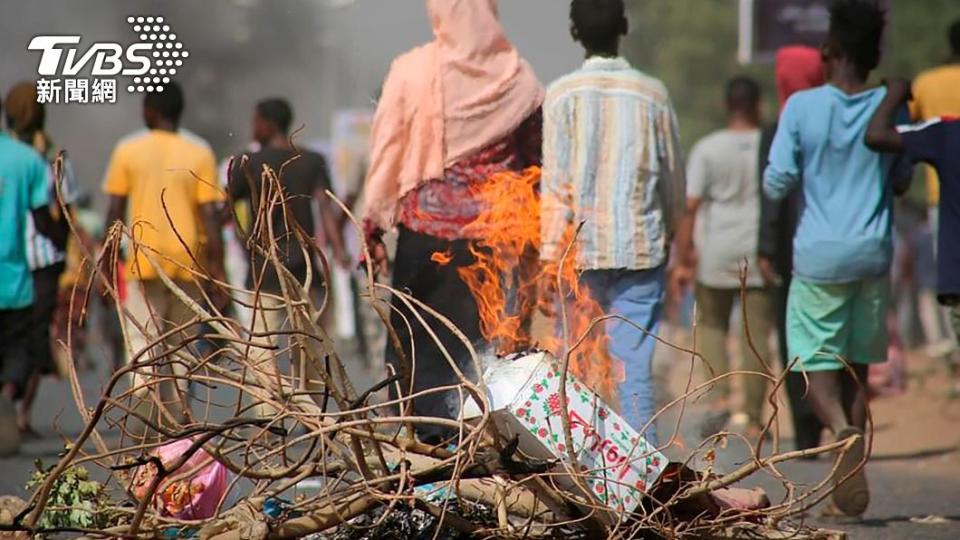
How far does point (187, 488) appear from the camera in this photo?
19.2ft

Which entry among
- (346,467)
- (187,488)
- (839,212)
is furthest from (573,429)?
(839,212)

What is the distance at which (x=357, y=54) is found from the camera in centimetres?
992

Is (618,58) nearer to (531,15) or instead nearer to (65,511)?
(531,15)

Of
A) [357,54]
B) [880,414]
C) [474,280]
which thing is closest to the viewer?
[474,280]

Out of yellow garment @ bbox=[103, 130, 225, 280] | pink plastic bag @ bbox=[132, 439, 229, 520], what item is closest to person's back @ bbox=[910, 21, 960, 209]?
yellow garment @ bbox=[103, 130, 225, 280]

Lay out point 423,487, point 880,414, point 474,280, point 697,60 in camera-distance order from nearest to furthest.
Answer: point 423,487
point 474,280
point 880,414
point 697,60

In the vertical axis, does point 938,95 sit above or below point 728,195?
above

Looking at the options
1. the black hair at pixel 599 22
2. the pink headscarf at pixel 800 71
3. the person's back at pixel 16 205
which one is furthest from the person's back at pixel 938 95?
the person's back at pixel 16 205

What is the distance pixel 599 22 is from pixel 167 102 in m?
3.31

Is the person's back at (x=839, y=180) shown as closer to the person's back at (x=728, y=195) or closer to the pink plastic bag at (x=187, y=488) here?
the person's back at (x=728, y=195)

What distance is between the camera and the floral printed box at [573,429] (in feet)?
17.6

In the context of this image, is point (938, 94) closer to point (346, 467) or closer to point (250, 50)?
point (346, 467)

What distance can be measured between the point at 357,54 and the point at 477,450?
492 cm

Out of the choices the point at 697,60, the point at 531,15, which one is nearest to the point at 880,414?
the point at 531,15
